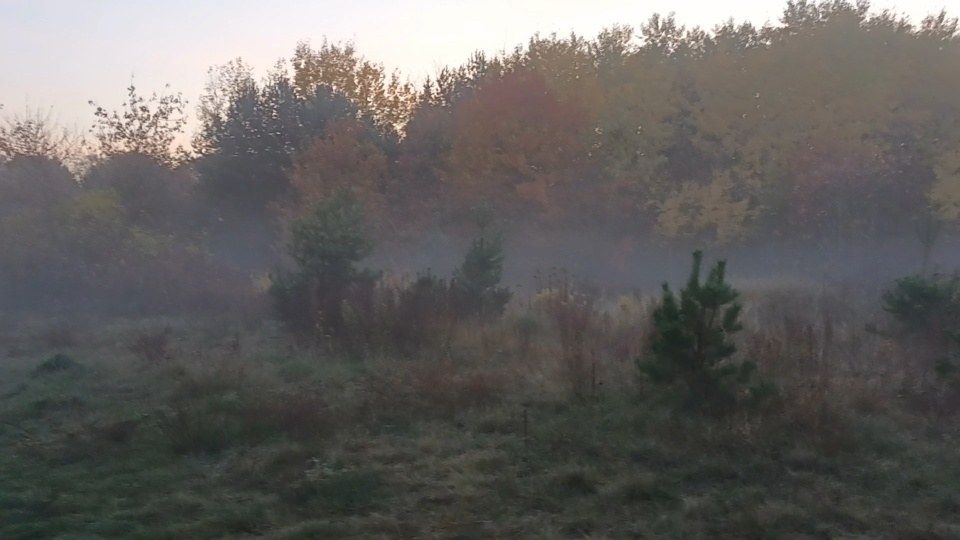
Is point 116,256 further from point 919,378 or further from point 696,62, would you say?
point 919,378

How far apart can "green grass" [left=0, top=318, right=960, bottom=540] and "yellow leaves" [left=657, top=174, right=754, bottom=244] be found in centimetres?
1980

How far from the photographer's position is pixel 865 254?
81.9ft

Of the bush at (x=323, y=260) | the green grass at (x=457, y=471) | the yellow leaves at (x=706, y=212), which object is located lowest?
the green grass at (x=457, y=471)

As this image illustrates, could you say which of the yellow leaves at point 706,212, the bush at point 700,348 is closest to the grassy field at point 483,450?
the bush at point 700,348

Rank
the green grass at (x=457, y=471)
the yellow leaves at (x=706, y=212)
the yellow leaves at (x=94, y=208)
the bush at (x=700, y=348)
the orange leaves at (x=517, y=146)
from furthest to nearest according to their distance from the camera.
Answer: the orange leaves at (x=517, y=146) < the yellow leaves at (x=706, y=212) < the yellow leaves at (x=94, y=208) < the bush at (x=700, y=348) < the green grass at (x=457, y=471)

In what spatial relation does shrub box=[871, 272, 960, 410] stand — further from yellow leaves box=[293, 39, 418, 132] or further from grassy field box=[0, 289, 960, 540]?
yellow leaves box=[293, 39, 418, 132]

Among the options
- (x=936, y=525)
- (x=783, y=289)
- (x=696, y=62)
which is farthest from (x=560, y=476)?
(x=696, y=62)

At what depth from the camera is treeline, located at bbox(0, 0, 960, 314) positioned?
25.1 metres

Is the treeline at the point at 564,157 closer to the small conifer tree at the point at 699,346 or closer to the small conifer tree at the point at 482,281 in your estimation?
the small conifer tree at the point at 482,281

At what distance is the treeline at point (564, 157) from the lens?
25.1m

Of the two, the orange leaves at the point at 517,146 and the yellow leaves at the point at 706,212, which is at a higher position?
the orange leaves at the point at 517,146

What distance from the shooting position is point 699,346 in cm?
795

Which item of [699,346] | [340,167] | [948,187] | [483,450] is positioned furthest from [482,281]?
[948,187]

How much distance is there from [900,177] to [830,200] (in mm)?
1985
